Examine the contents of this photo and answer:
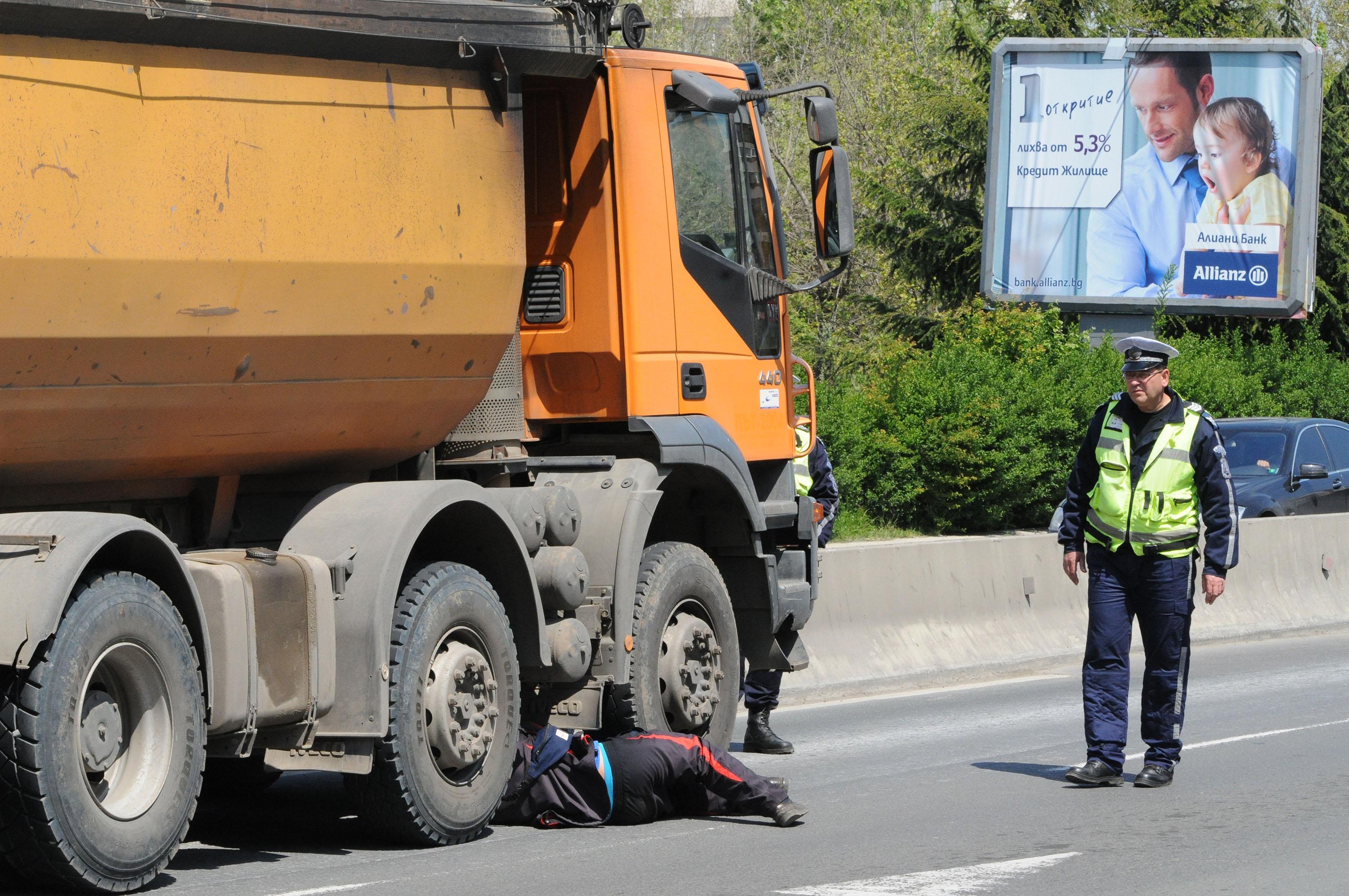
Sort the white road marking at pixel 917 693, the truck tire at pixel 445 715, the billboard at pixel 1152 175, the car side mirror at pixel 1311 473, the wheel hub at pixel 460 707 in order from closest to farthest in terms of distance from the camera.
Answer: the truck tire at pixel 445 715, the wheel hub at pixel 460 707, the white road marking at pixel 917 693, the car side mirror at pixel 1311 473, the billboard at pixel 1152 175

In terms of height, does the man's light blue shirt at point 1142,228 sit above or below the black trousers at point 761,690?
above

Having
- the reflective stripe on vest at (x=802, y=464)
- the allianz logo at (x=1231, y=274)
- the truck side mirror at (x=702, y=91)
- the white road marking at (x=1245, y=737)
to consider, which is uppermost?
the truck side mirror at (x=702, y=91)

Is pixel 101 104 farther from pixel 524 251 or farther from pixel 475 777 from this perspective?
pixel 475 777

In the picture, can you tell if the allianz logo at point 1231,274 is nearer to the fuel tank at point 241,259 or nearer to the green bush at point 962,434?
the green bush at point 962,434

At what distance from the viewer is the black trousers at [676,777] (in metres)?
7.42

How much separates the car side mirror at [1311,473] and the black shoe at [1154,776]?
1135cm

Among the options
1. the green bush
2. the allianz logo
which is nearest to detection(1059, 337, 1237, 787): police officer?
the green bush

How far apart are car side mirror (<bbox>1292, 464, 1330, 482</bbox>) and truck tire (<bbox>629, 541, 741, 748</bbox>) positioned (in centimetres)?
1154

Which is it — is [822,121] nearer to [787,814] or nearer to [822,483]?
[822,483]

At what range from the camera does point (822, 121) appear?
342 inches

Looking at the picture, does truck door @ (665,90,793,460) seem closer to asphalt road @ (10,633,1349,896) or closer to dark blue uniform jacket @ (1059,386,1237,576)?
dark blue uniform jacket @ (1059,386,1237,576)

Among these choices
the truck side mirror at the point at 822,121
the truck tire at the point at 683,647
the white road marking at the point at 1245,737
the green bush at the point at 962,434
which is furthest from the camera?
the green bush at the point at 962,434

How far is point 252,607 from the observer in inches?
254

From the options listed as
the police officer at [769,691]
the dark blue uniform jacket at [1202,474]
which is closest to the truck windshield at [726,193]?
the police officer at [769,691]
